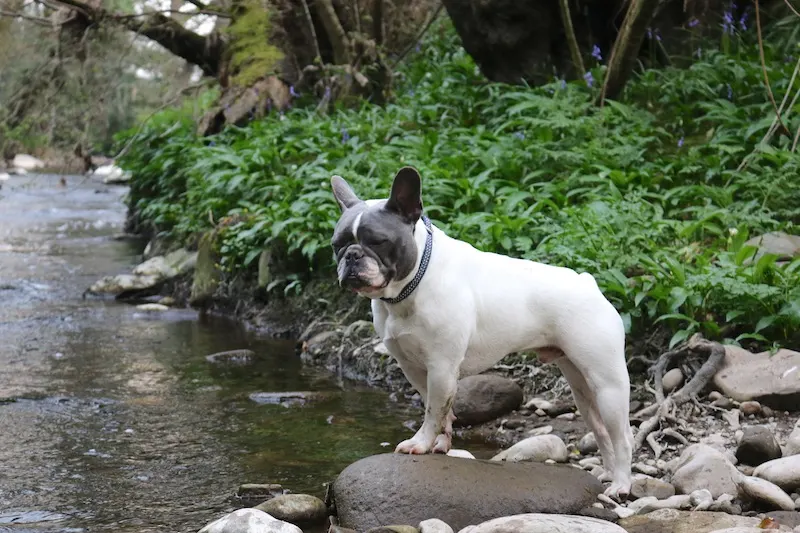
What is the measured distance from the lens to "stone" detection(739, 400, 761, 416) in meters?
5.43

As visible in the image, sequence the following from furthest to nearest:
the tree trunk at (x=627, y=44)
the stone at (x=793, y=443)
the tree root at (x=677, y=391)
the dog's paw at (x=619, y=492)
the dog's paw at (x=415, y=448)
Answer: the tree trunk at (x=627, y=44), the tree root at (x=677, y=391), the stone at (x=793, y=443), the dog's paw at (x=619, y=492), the dog's paw at (x=415, y=448)

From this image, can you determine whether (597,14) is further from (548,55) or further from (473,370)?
(473,370)

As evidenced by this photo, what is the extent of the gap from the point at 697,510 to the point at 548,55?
8671mm

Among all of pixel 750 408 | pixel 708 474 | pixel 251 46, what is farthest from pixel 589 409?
pixel 251 46

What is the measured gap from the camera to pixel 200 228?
11547mm

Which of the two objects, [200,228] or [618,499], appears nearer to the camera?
[618,499]

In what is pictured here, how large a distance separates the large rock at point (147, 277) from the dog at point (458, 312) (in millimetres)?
7630

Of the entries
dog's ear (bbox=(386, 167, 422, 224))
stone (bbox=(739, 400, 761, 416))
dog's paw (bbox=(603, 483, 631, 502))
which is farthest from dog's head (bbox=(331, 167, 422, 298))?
→ stone (bbox=(739, 400, 761, 416))

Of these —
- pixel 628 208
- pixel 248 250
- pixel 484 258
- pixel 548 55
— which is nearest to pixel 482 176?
pixel 628 208

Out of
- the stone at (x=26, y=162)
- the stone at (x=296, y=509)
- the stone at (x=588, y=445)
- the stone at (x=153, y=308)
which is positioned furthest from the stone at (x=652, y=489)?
the stone at (x=26, y=162)

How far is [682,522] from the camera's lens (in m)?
4.08

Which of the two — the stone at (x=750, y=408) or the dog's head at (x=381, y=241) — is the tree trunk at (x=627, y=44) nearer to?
the stone at (x=750, y=408)

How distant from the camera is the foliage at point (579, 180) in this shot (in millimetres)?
6348

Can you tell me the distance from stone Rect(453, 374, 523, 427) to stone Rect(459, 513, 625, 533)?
2247 mm
